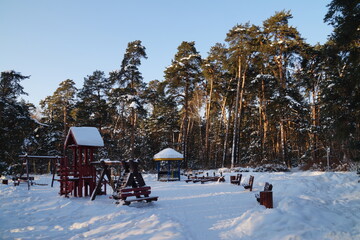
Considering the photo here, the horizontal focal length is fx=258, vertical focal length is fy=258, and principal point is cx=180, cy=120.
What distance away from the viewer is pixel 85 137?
1430 centimetres

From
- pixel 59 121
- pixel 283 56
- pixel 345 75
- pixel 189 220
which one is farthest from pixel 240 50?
pixel 59 121

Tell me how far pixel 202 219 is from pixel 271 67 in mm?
25624

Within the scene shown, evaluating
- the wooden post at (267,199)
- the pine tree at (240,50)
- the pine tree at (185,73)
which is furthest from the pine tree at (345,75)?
the pine tree at (185,73)

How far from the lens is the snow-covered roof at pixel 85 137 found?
1396cm

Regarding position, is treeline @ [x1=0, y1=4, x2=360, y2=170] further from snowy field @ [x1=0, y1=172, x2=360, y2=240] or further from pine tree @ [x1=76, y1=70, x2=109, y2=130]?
snowy field @ [x1=0, y1=172, x2=360, y2=240]

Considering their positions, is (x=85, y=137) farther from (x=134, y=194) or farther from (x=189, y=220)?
(x=189, y=220)

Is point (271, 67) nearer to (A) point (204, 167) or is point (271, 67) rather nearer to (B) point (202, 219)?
(A) point (204, 167)

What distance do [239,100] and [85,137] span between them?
71.4ft

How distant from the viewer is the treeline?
72.1 feet

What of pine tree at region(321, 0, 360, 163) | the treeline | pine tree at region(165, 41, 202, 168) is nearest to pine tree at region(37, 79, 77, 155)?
the treeline

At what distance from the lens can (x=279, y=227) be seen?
6.25 meters

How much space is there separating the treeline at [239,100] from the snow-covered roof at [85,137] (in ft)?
33.7

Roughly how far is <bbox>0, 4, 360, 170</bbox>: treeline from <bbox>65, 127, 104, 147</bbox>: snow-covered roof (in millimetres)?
10263

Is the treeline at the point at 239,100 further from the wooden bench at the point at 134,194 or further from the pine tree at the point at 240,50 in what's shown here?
the wooden bench at the point at 134,194
